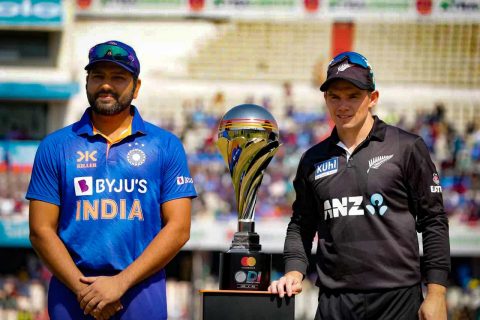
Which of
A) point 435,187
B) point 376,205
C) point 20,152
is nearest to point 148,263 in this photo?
point 376,205

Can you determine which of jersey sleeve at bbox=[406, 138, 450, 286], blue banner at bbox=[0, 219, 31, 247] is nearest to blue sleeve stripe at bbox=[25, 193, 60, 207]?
jersey sleeve at bbox=[406, 138, 450, 286]

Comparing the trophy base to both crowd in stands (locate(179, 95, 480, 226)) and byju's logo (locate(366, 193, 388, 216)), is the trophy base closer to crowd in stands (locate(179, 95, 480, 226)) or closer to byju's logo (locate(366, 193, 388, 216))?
A: byju's logo (locate(366, 193, 388, 216))

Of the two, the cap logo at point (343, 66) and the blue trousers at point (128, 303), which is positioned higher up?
the cap logo at point (343, 66)

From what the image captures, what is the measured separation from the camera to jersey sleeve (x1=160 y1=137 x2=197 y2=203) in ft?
12.3

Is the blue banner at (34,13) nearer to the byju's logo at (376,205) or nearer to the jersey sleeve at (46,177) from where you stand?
the jersey sleeve at (46,177)

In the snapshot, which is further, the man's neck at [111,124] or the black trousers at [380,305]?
the man's neck at [111,124]

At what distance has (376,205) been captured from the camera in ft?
11.9

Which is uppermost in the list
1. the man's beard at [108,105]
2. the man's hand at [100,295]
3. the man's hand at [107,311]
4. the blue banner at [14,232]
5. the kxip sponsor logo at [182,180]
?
the blue banner at [14,232]

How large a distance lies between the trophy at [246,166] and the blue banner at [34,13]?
16485mm

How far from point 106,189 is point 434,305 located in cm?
135

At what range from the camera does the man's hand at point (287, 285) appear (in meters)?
3.73

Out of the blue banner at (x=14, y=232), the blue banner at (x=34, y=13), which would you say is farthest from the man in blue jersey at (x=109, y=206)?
the blue banner at (x=34, y=13)

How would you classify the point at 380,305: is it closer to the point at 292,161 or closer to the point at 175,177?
the point at 175,177

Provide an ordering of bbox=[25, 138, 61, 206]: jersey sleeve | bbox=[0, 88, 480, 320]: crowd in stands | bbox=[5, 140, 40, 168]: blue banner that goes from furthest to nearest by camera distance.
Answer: bbox=[5, 140, 40, 168]: blue banner < bbox=[0, 88, 480, 320]: crowd in stands < bbox=[25, 138, 61, 206]: jersey sleeve
